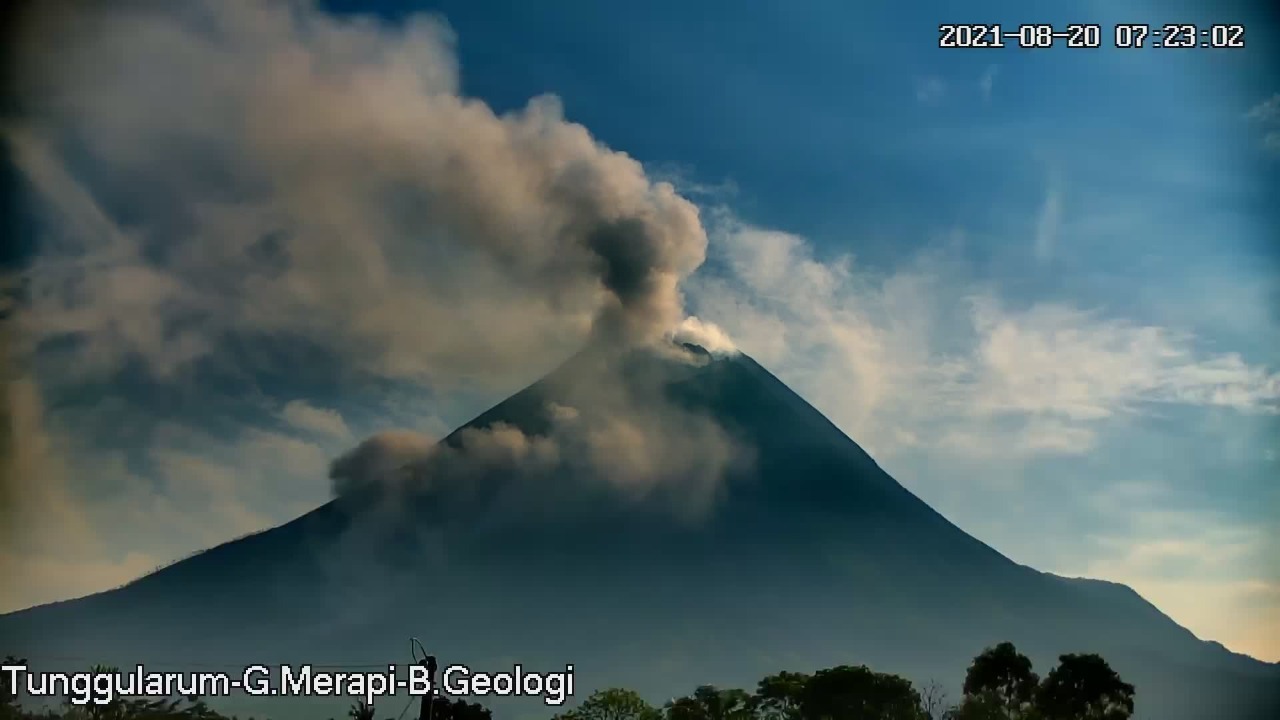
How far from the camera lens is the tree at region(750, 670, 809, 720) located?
2583cm

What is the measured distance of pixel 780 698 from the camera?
87.0 feet

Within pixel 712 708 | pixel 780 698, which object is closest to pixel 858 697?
pixel 780 698

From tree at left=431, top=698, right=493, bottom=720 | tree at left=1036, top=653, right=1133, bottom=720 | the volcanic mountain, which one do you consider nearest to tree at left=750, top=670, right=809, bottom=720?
tree at left=1036, top=653, right=1133, bottom=720

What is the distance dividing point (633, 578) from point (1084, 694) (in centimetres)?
5714

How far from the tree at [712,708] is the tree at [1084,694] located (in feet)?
22.4

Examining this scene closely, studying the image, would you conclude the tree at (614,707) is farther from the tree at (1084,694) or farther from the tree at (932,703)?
the tree at (1084,694)

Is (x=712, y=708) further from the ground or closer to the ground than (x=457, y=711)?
closer to the ground

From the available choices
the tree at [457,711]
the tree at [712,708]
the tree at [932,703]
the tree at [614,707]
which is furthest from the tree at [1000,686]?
the tree at [457,711]

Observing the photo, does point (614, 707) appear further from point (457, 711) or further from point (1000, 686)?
point (1000, 686)

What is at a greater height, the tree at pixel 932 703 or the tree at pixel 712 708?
the tree at pixel 712 708

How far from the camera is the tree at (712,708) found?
77.3 ft

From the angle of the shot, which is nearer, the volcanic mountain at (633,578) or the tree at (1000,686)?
the tree at (1000,686)

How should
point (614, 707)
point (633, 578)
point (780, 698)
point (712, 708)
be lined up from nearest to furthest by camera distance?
1. point (712, 708)
2. point (614, 707)
3. point (780, 698)
4. point (633, 578)

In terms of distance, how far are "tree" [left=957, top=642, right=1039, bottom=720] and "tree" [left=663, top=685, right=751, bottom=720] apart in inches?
202
